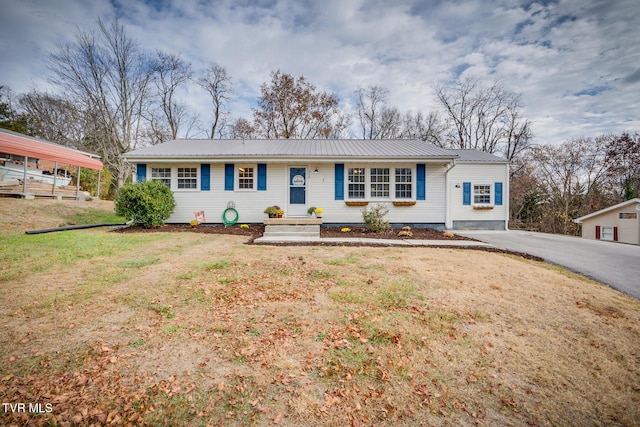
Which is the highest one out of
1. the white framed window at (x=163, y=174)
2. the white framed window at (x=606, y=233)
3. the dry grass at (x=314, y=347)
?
the white framed window at (x=163, y=174)

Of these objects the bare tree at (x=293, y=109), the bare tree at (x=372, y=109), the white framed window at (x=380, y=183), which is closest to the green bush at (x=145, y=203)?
the white framed window at (x=380, y=183)

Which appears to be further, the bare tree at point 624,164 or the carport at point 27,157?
the bare tree at point 624,164

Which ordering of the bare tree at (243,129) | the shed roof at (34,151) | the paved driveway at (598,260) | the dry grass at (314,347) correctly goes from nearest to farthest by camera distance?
the dry grass at (314,347), the paved driveway at (598,260), the shed roof at (34,151), the bare tree at (243,129)

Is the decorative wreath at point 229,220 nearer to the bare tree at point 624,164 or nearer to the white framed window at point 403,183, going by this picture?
the white framed window at point 403,183

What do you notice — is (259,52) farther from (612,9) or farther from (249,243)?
(612,9)

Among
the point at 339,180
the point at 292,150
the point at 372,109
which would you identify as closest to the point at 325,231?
the point at 339,180

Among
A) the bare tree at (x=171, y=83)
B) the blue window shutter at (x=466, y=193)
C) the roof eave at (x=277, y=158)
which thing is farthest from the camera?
the bare tree at (x=171, y=83)

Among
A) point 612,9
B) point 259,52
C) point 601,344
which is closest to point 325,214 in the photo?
point 601,344

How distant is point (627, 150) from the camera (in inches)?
628

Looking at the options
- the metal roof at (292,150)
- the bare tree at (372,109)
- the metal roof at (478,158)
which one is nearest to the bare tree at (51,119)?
the metal roof at (292,150)

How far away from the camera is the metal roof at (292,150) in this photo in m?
9.98

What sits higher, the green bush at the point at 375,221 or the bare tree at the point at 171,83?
the bare tree at the point at 171,83

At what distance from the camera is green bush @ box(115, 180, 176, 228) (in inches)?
351

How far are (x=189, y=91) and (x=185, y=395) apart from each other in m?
24.2
